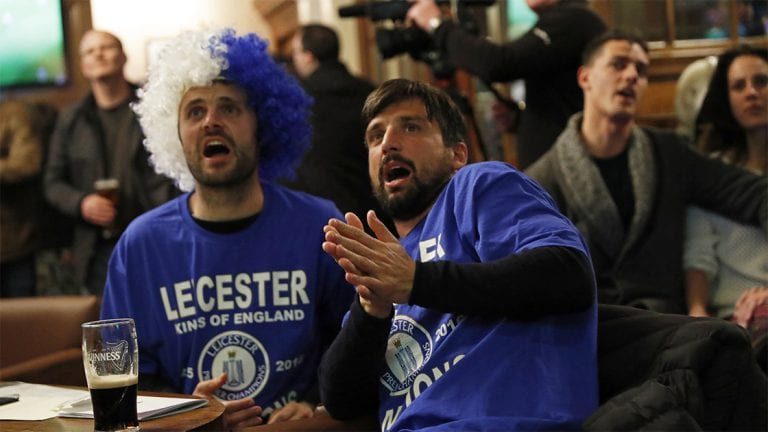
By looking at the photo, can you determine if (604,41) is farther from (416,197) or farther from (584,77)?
(416,197)

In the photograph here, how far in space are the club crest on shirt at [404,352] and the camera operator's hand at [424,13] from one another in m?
1.71

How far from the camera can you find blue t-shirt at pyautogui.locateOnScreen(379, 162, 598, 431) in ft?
5.26

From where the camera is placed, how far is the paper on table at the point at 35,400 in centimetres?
176

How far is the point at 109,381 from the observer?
1.59 metres

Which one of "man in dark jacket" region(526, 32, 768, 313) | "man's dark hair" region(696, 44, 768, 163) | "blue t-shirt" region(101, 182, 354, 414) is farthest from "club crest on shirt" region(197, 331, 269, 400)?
"man's dark hair" region(696, 44, 768, 163)

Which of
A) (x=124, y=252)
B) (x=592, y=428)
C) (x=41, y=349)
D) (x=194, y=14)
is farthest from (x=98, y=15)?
(x=592, y=428)

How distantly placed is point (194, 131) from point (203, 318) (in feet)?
1.47

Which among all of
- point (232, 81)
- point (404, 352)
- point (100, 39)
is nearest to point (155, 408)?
point (404, 352)

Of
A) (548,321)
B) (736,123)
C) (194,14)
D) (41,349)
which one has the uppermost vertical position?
(194,14)

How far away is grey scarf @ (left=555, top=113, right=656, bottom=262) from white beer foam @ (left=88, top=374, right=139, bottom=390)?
5.13ft

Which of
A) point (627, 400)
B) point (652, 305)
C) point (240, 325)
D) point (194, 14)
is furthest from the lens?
point (194, 14)

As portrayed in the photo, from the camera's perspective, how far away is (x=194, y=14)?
5.62m

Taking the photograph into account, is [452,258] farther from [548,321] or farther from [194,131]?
[194,131]

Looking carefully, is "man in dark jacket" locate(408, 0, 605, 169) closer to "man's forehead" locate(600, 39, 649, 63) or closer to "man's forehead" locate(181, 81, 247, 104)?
"man's forehead" locate(600, 39, 649, 63)
